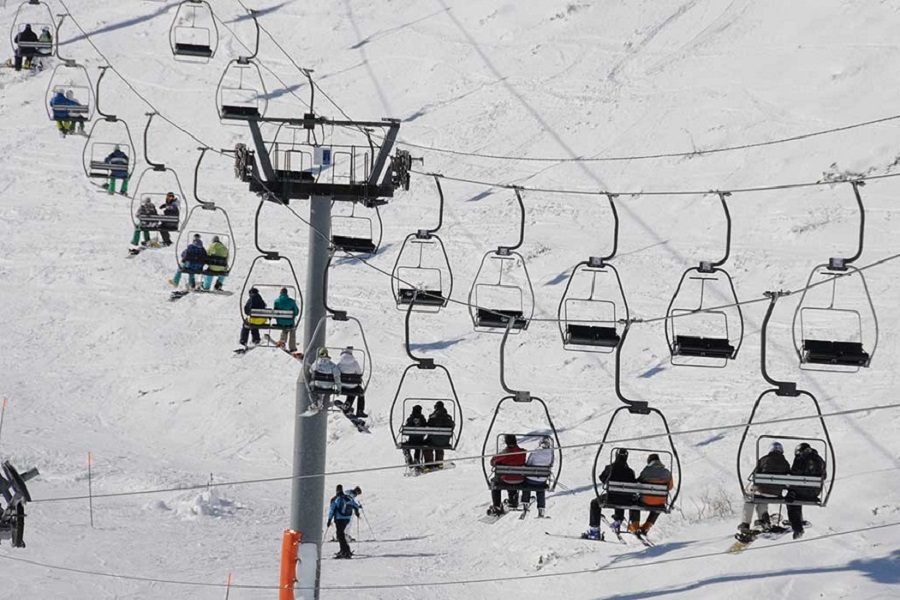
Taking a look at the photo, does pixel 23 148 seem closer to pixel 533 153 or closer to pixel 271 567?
pixel 533 153

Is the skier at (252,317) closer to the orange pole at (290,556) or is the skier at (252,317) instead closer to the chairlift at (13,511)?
the orange pole at (290,556)

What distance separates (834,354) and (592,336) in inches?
123

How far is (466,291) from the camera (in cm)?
3428

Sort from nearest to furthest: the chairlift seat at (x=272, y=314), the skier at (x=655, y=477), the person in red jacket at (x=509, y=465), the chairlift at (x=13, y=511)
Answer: the skier at (x=655, y=477), the chairlift at (x=13, y=511), the person in red jacket at (x=509, y=465), the chairlift seat at (x=272, y=314)

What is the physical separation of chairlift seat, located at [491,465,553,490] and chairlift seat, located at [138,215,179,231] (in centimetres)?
861

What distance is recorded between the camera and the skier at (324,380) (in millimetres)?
Result: 19406

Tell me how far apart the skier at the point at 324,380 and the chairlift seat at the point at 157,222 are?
635 centimetres

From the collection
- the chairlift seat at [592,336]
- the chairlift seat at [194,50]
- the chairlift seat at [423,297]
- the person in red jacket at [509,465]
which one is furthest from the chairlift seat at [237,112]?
the person in red jacket at [509,465]

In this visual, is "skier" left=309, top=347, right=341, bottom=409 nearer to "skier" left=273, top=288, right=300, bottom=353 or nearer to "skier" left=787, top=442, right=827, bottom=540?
"skier" left=273, top=288, right=300, bottom=353

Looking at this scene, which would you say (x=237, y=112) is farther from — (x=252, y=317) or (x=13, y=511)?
(x=13, y=511)

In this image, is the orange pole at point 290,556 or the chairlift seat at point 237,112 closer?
the orange pole at point 290,556

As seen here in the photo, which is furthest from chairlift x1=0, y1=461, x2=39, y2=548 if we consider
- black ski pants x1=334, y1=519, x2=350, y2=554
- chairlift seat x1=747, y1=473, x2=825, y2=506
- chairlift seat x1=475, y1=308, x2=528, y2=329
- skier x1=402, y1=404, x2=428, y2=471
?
chairlift seat x1=747, y1=473, x2=825, y2=506

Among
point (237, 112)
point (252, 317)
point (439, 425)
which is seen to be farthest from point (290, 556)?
point (237, 112)

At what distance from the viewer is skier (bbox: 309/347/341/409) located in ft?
63.7
